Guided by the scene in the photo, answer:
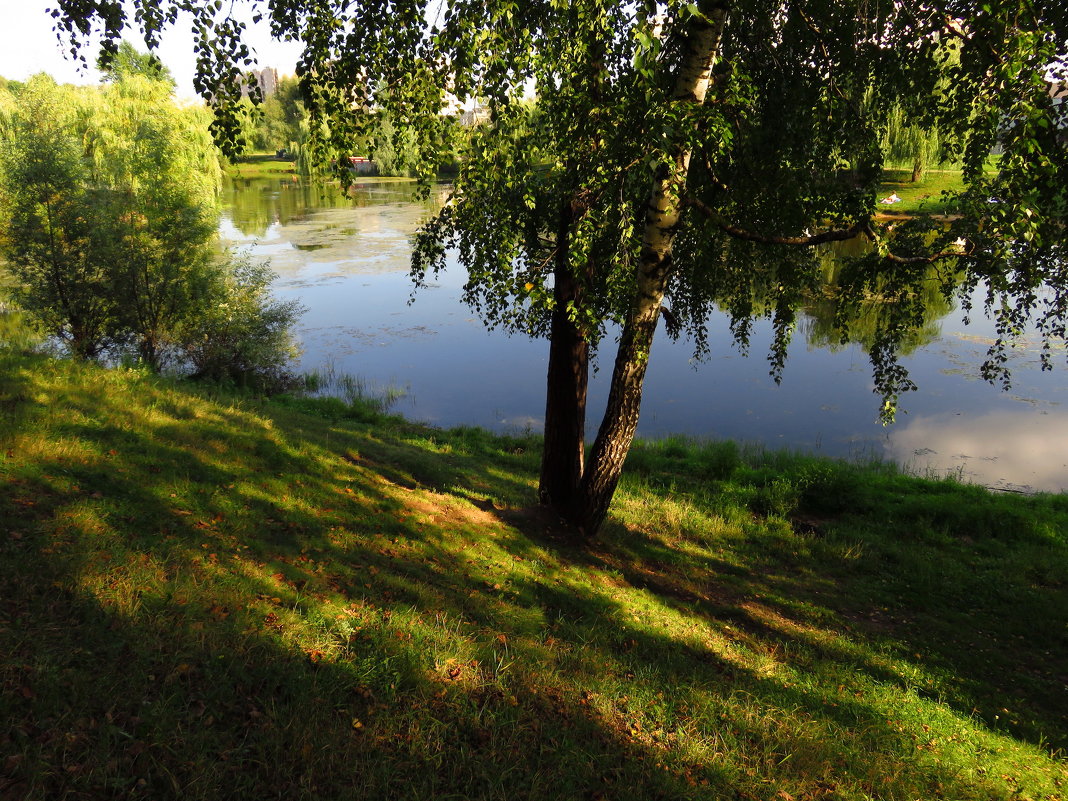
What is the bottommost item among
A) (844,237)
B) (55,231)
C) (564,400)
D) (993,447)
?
(993,447)

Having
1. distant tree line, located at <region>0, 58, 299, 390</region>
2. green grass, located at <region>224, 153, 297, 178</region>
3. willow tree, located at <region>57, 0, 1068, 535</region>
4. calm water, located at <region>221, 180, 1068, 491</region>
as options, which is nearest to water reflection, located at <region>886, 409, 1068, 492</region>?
calm water, located at <region>221, 180, 1068, 491</region>

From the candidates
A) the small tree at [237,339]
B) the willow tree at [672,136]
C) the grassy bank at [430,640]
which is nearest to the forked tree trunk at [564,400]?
the willow tree at [672,136]

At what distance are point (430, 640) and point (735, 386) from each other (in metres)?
15.5

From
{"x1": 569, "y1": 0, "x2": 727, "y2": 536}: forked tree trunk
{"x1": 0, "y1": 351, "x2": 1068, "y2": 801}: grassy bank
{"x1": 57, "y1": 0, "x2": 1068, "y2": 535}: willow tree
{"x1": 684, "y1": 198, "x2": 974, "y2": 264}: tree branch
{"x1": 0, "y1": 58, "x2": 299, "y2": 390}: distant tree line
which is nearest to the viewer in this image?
{"x1": 0, "y1": 351, "x2": 1068, "y2": 801}: grassy bank

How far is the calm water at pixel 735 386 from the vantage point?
14.5 m

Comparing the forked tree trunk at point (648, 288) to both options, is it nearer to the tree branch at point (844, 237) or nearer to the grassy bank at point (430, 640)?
the tree branch at point (844, 237)

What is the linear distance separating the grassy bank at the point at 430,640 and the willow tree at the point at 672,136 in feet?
7.32

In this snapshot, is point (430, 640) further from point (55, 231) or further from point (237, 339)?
point (55, 231)

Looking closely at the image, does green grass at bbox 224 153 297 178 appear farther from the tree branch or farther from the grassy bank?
the tree branch

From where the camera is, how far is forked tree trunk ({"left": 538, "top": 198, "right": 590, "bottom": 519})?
750 cm

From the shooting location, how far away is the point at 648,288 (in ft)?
21.2

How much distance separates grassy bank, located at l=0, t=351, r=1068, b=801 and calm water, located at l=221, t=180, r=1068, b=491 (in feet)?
21.0

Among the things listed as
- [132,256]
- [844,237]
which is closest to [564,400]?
[844,237]

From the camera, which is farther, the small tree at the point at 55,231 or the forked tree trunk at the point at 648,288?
the small tree at the point at 55,231
